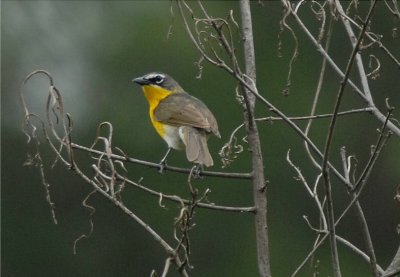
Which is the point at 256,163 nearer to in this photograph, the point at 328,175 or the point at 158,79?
the point at 328,175

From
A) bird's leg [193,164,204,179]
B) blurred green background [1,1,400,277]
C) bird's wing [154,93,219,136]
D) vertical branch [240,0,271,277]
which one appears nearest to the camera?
vertical branch [240,0,271,277]

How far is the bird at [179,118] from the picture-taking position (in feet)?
19.9

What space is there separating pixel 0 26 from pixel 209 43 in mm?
16495

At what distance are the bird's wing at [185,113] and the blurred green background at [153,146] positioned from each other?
9.68 m

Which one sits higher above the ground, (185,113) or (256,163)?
(256,163)

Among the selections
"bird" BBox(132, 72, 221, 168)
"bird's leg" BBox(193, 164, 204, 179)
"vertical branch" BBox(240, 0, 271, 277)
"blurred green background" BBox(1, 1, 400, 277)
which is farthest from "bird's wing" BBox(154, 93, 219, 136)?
"blurred green background" BBox(1, 1, 400, 277)

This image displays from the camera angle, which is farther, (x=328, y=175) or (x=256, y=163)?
(x=256, y=163)

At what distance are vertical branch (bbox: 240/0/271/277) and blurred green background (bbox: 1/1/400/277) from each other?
1215 cm

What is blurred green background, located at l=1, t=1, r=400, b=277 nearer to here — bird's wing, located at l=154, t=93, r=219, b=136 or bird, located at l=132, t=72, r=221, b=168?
bird, located at l=132, t=72, r=221, b=168

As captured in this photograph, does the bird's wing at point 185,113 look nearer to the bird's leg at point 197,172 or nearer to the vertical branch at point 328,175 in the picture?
the bird's leg at point 197,172

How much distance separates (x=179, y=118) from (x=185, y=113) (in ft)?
0.15

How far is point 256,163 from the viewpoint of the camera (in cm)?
427

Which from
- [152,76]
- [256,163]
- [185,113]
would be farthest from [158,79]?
[256,163]

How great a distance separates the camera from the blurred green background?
58.6ft
